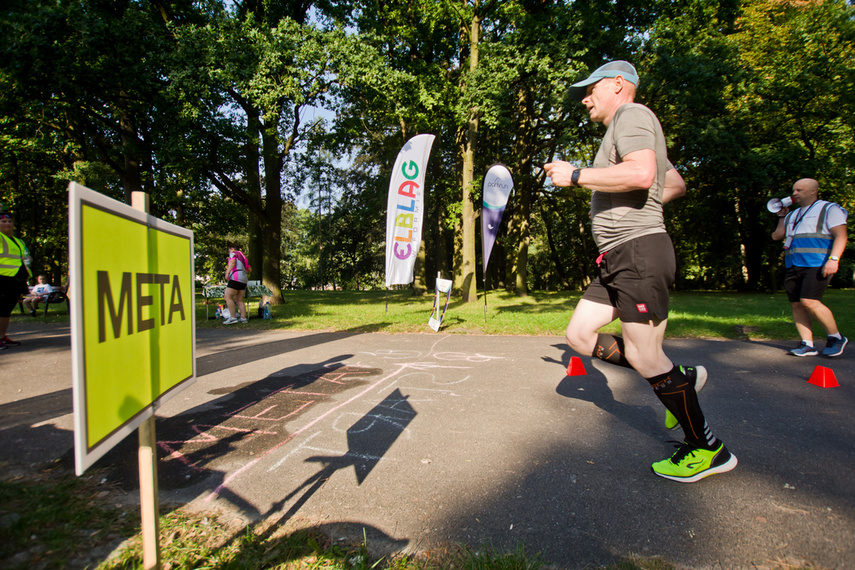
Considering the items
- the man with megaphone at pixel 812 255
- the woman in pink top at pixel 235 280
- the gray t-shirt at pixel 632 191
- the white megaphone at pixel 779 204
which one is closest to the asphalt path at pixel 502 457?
the man with megaphone at pixel 812 255

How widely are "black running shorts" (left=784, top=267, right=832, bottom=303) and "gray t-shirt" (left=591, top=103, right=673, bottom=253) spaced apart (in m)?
3.95

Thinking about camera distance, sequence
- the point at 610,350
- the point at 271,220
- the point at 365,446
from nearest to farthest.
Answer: the point at 610,350, the point at 365,446, the point at 271,220

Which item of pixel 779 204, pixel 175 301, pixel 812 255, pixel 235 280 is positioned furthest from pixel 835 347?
pixel 235 280

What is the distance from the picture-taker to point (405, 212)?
9352mm

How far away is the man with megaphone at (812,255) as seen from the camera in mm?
5020

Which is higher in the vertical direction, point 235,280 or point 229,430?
point 235,280

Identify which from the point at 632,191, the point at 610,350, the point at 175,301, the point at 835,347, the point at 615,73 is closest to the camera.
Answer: the point at 175,301

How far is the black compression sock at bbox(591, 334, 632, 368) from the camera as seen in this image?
2703 mm

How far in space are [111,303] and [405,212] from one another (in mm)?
8183

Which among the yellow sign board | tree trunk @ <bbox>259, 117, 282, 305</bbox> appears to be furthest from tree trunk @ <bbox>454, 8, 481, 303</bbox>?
the yellow sign board

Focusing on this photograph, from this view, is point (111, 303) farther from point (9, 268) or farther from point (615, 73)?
point (9, 268)

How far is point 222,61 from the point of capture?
41.7 feet

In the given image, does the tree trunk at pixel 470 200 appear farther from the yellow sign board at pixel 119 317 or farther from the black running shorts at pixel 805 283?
the yellow sign board at pixel 119 317

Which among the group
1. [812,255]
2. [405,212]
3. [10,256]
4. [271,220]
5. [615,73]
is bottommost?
[812,255]
